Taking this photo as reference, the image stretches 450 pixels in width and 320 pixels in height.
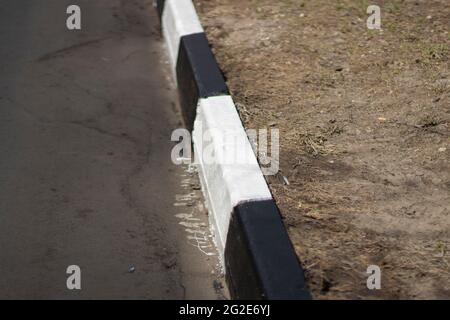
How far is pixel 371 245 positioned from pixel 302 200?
43cm

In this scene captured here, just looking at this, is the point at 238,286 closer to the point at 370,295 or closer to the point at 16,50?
the point at 370,295

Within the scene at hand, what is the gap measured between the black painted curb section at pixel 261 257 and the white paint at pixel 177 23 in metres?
2.11

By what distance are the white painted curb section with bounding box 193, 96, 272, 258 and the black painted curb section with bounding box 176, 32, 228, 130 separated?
0.11 m

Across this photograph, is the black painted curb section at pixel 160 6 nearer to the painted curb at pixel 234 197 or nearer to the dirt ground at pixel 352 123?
the dirt ground at pixel 352 123

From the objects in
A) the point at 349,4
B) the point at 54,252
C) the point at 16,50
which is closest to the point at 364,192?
the point at 54,252

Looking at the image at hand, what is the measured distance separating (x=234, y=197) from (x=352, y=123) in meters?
1.10

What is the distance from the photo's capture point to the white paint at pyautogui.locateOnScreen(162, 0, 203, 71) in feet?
17.3

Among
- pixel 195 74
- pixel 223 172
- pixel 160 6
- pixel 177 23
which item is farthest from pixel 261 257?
pixel 160 6

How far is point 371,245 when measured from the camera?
11.1ft

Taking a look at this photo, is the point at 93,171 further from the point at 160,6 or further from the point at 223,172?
the point at 160,6

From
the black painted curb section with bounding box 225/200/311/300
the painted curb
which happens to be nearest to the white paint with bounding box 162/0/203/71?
the painted curb

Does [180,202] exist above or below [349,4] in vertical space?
below

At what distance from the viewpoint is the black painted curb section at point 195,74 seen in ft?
14.7

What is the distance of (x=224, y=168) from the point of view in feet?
12.2
